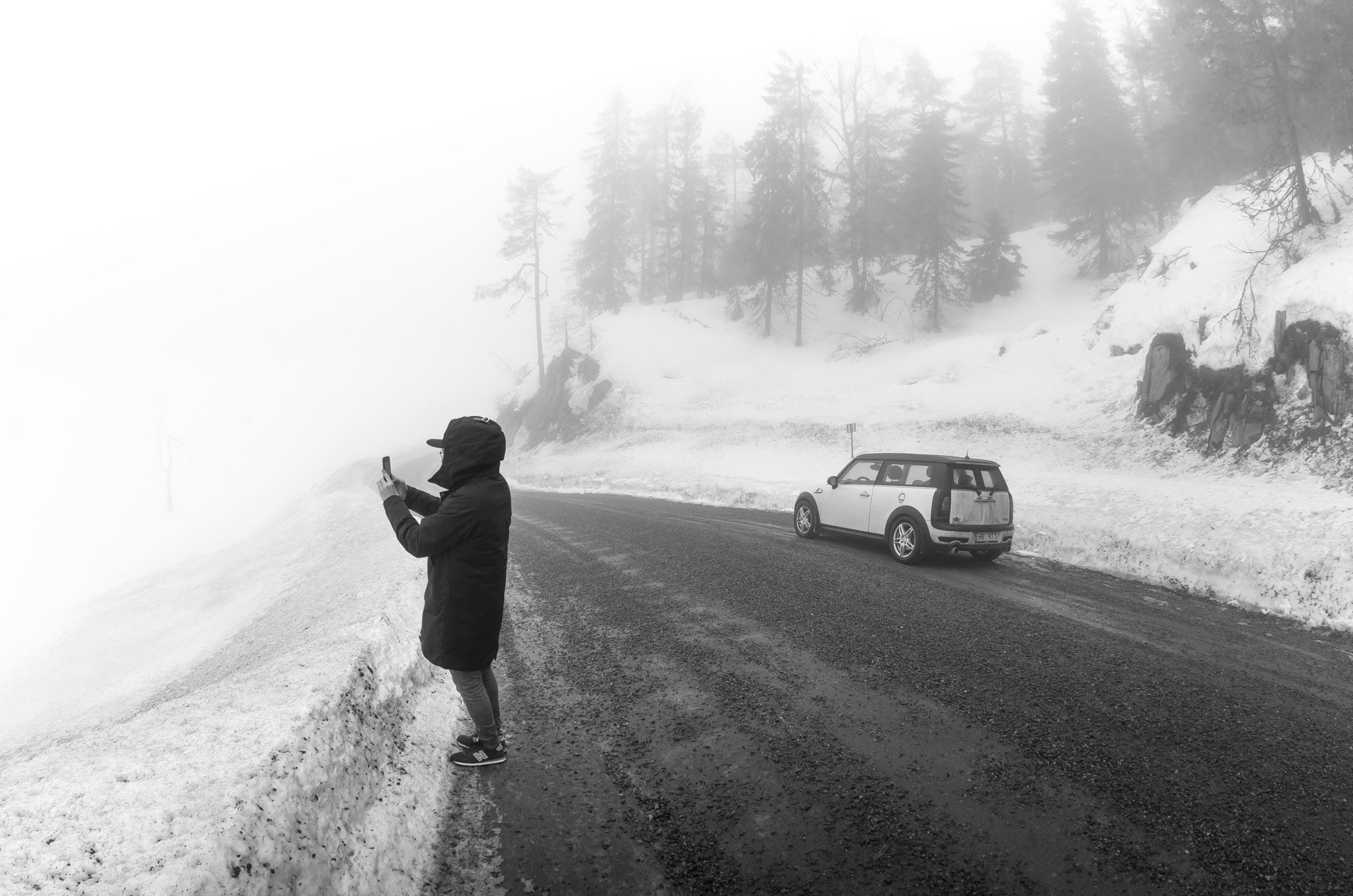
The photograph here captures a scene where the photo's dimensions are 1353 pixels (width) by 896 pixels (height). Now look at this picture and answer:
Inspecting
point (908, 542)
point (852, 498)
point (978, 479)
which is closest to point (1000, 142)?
point (852, 498)

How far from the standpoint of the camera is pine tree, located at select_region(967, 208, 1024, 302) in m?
37.0

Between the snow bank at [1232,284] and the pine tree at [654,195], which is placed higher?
the pine tree at [654,195]

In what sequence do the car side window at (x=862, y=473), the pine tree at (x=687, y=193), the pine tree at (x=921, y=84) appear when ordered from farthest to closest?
the pine tree at (x=687, y=193) → the pine tree at (x=921, y=84) → the car side window at (x=862, y=473)

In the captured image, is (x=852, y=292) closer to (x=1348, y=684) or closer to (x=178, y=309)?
(x=1348, y=684)

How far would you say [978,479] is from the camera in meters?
10.5

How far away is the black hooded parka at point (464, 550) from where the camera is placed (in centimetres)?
396

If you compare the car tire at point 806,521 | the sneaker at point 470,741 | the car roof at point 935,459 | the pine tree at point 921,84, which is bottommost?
the sneaker at point 470,741

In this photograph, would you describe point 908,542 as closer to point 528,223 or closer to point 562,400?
point 562,400

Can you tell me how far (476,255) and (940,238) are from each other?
592ft

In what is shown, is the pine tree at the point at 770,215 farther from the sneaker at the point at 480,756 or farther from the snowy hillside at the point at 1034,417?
the sneaker at the point at 480,756

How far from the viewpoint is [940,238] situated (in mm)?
36031

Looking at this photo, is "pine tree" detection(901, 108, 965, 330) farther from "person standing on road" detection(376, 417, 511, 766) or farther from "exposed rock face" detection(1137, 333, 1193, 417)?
"person standing on road" detection(376, 417, 511, 766)

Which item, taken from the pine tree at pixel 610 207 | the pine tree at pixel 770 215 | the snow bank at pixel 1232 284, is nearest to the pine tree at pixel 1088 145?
the snow bank at pixel 1232 284

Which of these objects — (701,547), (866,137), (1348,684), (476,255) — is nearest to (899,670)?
(1348,684)
